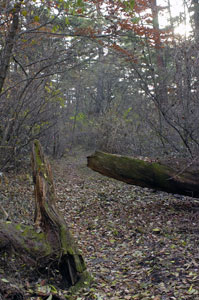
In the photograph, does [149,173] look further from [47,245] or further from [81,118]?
[81,118]

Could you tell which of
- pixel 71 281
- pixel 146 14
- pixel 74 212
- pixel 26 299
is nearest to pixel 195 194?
pixel 74 212

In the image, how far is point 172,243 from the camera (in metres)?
4.95

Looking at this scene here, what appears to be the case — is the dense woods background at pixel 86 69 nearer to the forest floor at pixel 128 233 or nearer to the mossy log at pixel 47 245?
the forest floor at pixel 128 233

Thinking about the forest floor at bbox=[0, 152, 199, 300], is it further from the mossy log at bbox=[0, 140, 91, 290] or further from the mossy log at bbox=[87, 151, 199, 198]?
the mossy log at bbox=[87, 151, 199, 198]

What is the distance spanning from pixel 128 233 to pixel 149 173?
1.30m

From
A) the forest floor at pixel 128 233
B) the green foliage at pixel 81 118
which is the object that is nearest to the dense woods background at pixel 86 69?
the forest floor at pixel 128 233

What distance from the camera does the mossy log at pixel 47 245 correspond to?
12.0 ft

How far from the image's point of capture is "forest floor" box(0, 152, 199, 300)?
3752 mm

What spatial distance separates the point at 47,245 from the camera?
383 centimetres

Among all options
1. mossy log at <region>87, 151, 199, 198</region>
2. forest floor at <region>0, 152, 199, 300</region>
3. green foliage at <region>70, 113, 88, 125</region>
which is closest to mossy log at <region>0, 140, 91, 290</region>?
forest floor at <region>0, 152, 199, 300</region>

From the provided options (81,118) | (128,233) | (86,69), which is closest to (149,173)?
(128,233)

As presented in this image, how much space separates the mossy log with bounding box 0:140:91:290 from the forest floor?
29 cm

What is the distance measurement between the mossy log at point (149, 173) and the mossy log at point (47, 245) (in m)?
2.52

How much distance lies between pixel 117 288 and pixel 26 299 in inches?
47.9
